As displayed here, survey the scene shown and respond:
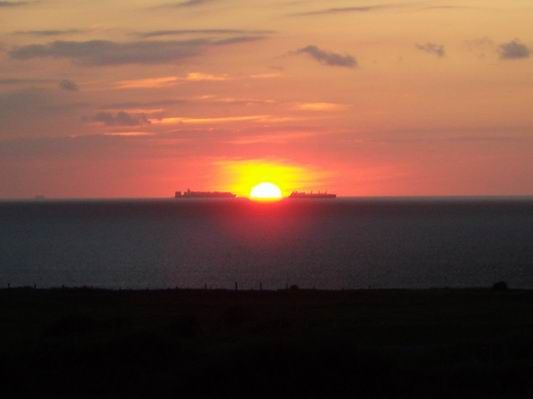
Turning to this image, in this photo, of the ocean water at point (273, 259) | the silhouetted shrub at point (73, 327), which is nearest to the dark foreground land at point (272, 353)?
the silhouetted shrub at point (73, 327)

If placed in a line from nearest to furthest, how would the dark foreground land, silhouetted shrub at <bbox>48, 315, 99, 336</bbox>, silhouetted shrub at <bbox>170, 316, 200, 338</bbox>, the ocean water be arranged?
the dark foreground land → silhouetted shrub at <bbox>170, 316, 200, 338</bbox> → silhouetted shrub at <bbox>48, 315, 99, 336</bbox> → the ocean water

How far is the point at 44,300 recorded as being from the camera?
44.0 meters

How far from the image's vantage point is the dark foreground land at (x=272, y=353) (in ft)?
53.5

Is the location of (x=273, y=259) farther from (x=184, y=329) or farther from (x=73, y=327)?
(x=184, y=329)

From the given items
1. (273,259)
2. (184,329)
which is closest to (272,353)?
(184,329)

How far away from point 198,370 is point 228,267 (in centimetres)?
7905

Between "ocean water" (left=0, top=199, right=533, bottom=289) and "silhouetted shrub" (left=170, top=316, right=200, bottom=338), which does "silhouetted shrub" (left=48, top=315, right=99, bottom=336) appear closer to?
"silhouetted shrub" (left=170, top=316, right=200, bottom=338)

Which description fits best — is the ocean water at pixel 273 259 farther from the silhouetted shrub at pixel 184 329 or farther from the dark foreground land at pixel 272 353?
the silhouetted shrub at pixel 184 329

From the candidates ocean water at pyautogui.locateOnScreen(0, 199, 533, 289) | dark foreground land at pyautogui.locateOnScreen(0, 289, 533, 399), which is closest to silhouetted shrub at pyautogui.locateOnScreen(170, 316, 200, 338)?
dark foreground land at pyautogui.locateOnScreen(0, 289, 533, 399)

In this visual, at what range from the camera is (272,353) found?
16781 mm

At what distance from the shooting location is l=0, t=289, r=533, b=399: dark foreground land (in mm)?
16297

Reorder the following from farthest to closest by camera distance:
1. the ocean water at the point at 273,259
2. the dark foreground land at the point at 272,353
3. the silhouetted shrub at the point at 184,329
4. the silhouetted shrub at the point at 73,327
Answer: the ocean water at the point at 273,259
the silhouetted shrub at the point at 73,327
the silhouetted shrub at the point at 184,329
the dark foreground land at the point at 272,353

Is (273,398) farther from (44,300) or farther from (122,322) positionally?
(44,300)

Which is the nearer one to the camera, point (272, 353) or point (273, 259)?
point (272, 353)
